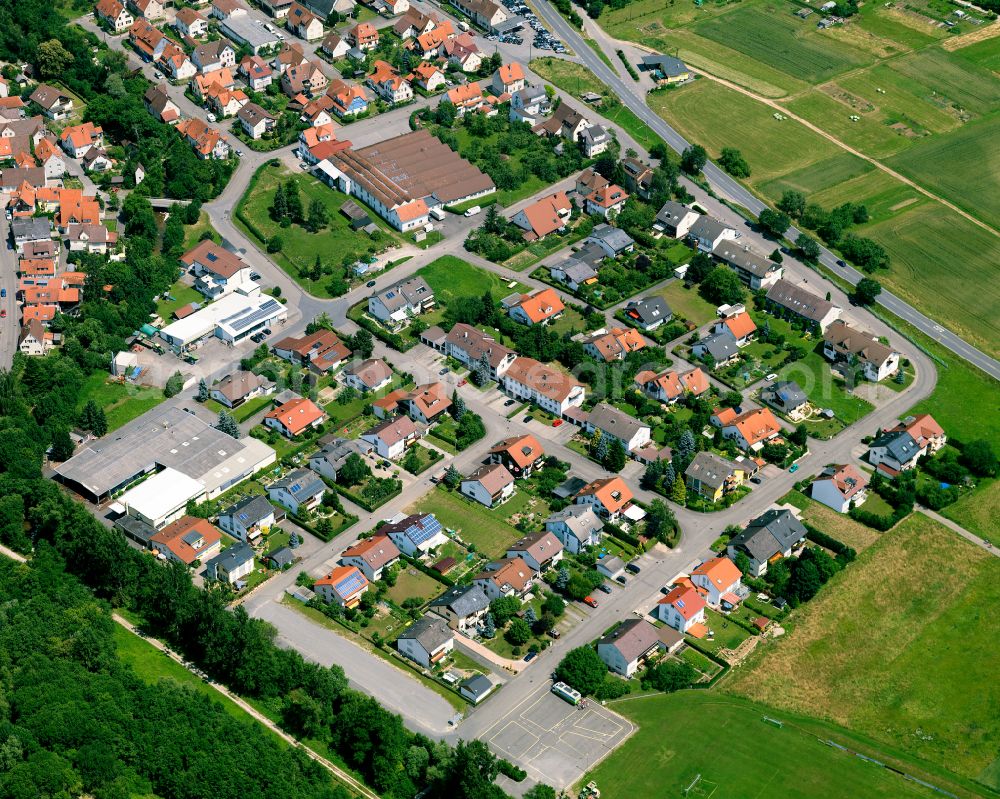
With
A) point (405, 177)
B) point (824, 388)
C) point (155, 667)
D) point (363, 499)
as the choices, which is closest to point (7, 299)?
point (405, 177)

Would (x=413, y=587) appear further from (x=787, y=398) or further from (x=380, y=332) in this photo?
(x=787, y=398)

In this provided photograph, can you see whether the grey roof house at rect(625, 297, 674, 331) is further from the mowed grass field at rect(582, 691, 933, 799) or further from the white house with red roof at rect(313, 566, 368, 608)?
the mowed grass field at rect(582, 691, 933, 799)

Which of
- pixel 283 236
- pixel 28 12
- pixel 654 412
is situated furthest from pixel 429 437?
pixel 28 12

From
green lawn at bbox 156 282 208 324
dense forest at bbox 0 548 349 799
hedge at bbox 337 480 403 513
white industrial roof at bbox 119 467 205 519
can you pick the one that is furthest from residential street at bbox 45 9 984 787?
white industrial roof at bbox 119 467 205 519

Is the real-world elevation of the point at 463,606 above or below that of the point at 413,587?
above

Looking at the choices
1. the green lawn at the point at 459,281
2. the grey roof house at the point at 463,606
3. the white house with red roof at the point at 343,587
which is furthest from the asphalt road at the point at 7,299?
the grey roof house at the point at 463,606
